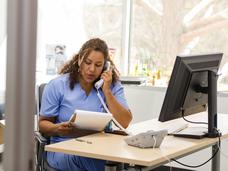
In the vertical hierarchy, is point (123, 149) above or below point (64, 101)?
below

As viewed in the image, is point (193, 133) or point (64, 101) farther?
point (64, 101)

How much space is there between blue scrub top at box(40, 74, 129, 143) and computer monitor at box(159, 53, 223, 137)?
568mm

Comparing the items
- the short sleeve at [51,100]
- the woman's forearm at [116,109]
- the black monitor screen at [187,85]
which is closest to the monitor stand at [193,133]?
A: the black monitor screen at [187,85]

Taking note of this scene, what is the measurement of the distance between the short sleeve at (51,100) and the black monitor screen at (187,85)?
731mm

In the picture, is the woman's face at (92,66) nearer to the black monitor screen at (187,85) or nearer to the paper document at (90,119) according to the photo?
the paper document at (90,119)

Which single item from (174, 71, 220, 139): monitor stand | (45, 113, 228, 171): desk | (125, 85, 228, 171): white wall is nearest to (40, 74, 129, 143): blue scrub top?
(45, 113, 228, 171): desk

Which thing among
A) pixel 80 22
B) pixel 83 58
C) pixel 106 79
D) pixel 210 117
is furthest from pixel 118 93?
pixel 80 22

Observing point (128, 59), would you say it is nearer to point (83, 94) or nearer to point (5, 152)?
point (83, 94)

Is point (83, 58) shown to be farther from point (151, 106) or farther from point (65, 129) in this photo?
point (151, 106)

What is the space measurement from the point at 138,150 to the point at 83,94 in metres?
0.72

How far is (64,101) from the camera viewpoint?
2342 millimetres

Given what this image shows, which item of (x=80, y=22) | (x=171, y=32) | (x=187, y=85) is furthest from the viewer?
(x=80, y=22)

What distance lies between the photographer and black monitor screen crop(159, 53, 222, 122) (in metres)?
1.82

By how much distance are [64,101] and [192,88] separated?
2.59 ft
